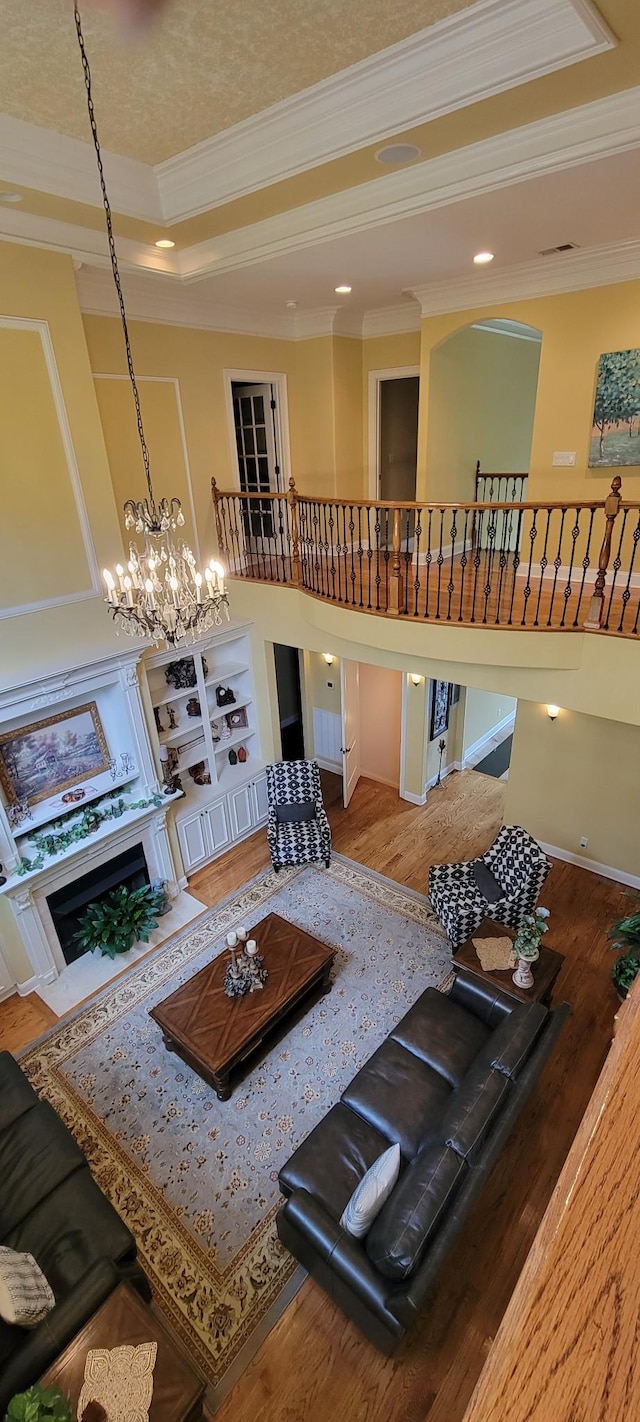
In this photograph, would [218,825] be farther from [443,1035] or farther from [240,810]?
[443,1035]

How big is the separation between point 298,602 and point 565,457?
2789 millimetres

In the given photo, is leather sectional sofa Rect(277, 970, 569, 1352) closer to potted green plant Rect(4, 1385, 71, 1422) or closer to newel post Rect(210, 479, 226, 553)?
potted green plant Rect(4, 1385, 71, 1422)

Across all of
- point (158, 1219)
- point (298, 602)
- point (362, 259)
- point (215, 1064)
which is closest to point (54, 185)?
point (362, 259)

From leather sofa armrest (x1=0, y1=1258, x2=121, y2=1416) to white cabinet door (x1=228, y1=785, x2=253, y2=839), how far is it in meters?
4.33

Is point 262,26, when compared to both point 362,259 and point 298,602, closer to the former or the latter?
point 362,259

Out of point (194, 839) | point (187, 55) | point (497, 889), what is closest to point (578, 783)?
point (497, 889)

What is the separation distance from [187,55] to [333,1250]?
5717 mm

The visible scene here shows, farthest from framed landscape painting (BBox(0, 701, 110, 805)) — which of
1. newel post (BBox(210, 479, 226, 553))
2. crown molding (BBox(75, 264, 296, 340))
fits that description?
crown molding (BBox(75, 264, 296, 340))

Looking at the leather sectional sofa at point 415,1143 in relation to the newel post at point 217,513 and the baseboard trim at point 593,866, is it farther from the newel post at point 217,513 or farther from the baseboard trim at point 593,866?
Result: the newel post at point 217,513

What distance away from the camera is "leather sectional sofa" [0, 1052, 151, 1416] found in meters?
2.63

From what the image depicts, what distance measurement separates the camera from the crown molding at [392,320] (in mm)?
6531

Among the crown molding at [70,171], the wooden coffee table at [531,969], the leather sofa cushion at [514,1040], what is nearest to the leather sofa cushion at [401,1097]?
the leather sofa cushion at [514,1040]

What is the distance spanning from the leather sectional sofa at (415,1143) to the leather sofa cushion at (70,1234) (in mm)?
857

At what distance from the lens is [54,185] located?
11.9 feet
